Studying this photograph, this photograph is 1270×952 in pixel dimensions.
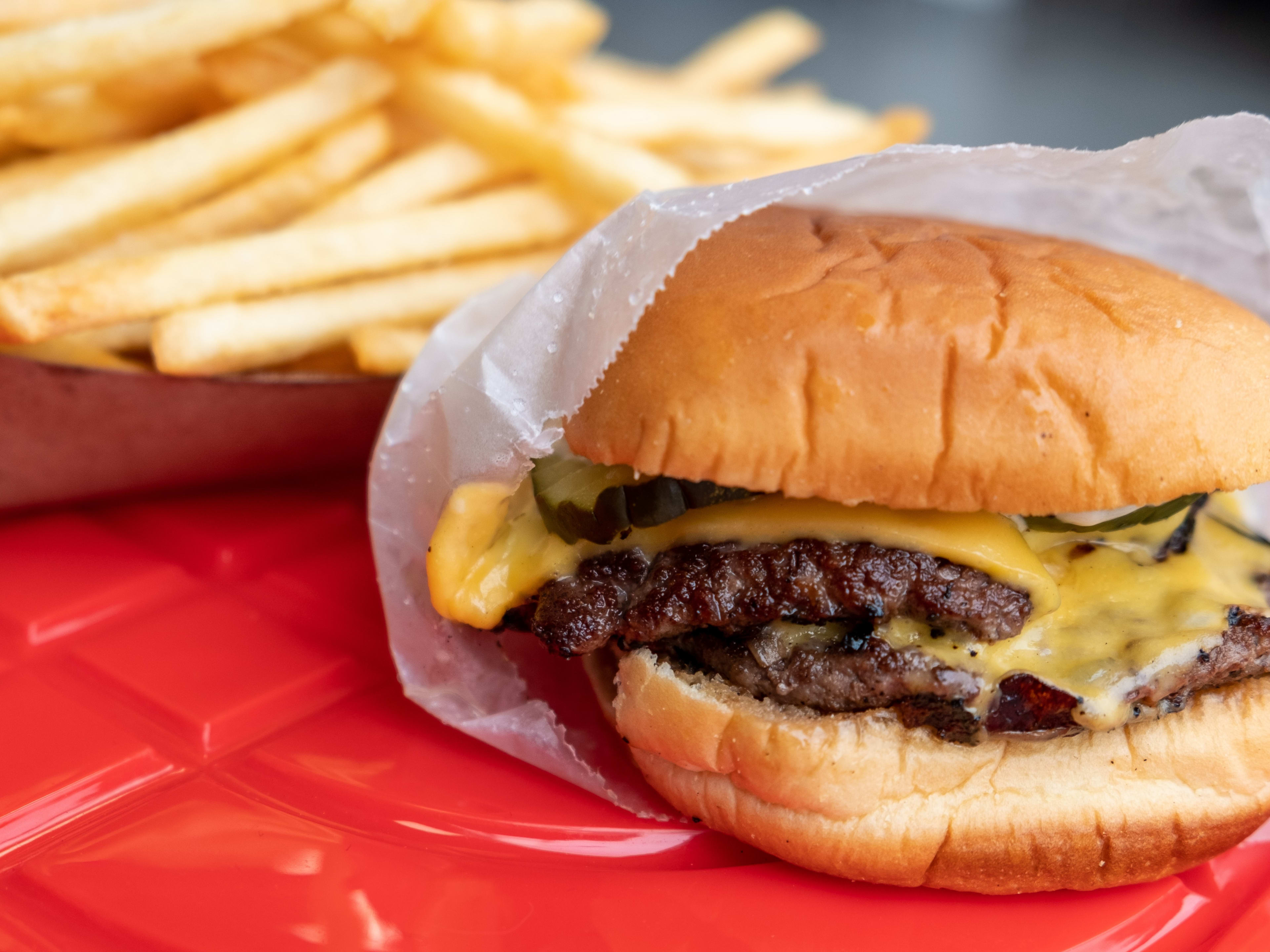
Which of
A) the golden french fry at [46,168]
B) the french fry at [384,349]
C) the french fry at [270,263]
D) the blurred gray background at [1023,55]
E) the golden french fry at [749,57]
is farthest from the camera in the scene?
the blurred gray background at [1023,55]

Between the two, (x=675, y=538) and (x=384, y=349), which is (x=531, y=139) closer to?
(x=384, y=349)

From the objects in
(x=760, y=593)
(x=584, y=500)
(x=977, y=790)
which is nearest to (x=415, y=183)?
(x=584, y=500)

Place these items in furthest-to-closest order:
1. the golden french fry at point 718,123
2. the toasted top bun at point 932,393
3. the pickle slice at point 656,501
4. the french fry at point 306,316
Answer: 1. the golden french fry at point 718,123
2. the french fry at point 306,316
3. the pickle slice at point 656,501
4. the toasted top bun at point 932,393

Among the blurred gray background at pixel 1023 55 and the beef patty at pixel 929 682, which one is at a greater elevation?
the blurred gray background at pixel 1023 55

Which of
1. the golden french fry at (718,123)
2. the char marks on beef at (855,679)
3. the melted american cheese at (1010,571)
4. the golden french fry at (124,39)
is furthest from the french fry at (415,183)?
the char marks on beef at (855,679)

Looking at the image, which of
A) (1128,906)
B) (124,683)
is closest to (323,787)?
(124,683)

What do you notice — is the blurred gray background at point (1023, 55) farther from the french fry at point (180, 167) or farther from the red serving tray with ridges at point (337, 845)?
the red serving tray with ridges at point (337, 845)
